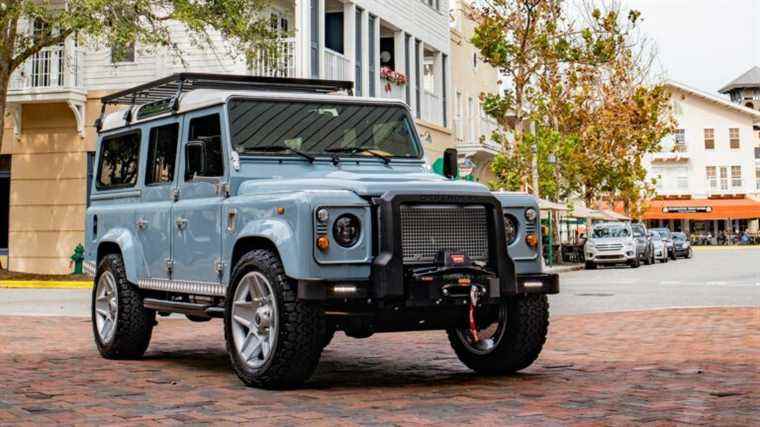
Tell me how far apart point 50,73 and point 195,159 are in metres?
20.2

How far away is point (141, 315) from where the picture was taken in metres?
9.32

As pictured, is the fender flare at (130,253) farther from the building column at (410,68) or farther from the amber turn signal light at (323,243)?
the building column at (410,68)

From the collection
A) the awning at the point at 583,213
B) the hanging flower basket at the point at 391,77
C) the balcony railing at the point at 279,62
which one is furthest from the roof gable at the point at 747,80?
the balcony railing at the point at 279,62

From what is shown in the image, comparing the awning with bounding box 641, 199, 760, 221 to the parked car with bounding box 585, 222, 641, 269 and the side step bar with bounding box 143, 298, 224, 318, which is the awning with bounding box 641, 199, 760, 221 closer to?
the parked car with bounding box 585, 222, 641, 269

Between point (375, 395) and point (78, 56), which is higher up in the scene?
point (78, 56)

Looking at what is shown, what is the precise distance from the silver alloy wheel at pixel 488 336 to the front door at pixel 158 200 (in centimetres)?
249

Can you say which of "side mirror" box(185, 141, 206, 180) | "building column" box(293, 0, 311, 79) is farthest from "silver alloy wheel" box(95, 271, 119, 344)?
"building column" box(293, 0, 311, 79)

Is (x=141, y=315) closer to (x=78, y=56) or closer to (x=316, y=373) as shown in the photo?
(x=316, y=373)

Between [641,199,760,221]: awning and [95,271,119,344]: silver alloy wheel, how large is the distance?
229 ft

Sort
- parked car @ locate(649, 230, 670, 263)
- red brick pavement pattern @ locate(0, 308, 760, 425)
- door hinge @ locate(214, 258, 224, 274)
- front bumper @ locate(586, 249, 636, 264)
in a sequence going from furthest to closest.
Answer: parked car @ locate(649, 230, 670, 263), front bumper @ locate(586, 249, 636, 264), door hinge @ locate(214, 258, 224, 274), red brick pavement pattern @ locate(0, 308, 760, 425)

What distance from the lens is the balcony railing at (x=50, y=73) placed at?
26.7m

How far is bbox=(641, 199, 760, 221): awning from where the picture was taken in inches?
3029

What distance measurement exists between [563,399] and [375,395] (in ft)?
3.95

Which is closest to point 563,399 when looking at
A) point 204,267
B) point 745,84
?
point 204,267
